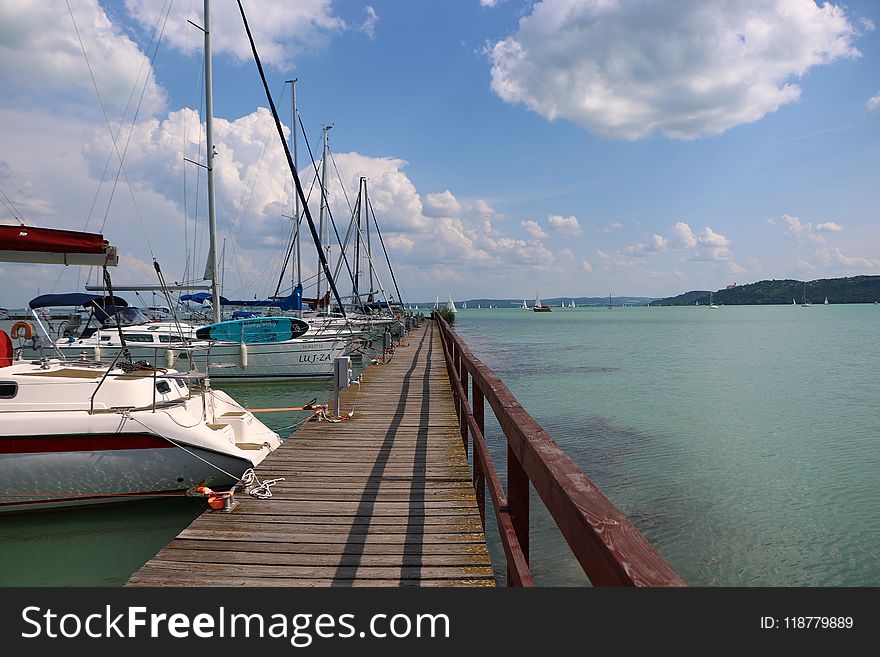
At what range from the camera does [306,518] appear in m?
4.87

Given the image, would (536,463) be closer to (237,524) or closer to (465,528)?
(465,528)

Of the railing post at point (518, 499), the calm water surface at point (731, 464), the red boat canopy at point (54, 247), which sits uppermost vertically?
the red boat canopy at point (54, 247)

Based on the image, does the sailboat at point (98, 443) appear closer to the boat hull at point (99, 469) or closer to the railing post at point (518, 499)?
the boat hull at point (99, 469)

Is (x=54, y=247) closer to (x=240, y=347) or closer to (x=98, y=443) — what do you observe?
(x=98, y=443)

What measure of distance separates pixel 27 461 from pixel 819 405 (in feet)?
75.2

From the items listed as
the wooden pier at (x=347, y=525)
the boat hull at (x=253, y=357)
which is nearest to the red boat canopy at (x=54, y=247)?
the wooden pier at (x=347, y=525)

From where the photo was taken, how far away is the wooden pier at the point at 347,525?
3.85m

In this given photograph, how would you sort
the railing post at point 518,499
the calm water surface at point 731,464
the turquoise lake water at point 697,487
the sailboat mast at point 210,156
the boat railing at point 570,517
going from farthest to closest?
the sailboat mast at point 210,156, the calm water surface at point 731,464, the turquoise lake water at point 697,487, the railing post at point 518,499, the boat railing at point 570,517

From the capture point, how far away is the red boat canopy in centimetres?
841

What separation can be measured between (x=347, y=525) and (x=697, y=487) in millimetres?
8108

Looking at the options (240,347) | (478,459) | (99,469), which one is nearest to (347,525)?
(478,459)

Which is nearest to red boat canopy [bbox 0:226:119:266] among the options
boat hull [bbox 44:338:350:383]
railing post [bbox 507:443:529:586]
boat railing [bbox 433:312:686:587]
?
boat railing [bbox 433:312:686:587]

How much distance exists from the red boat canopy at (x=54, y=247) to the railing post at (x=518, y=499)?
838 cm

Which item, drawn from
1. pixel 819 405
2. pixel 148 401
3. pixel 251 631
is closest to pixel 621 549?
pixel 251 631
